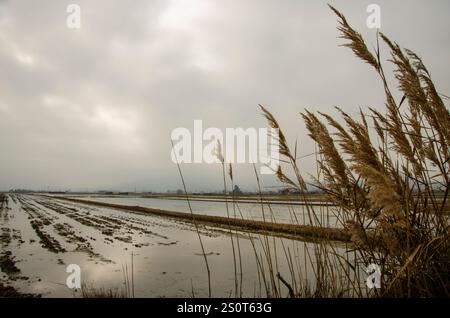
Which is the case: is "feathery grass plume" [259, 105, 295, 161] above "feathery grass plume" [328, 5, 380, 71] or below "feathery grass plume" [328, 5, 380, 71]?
below

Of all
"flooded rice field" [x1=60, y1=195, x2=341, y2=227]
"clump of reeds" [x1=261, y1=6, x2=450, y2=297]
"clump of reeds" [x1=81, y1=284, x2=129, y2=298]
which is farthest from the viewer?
"clump of reeds" [x1=81, y1=284, x2=129, y2=298]

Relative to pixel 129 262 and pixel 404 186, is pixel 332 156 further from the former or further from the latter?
pixel 129 262

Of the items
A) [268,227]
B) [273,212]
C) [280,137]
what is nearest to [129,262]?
[268,227]

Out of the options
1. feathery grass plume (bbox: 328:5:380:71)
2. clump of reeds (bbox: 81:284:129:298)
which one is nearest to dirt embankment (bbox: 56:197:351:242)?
feathery grass plume (bbox: 328:5:380:71)

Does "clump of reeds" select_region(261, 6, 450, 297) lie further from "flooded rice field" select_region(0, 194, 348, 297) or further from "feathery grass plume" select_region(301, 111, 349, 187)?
"flooded rice field" select_region(0, 194, 348, 297)

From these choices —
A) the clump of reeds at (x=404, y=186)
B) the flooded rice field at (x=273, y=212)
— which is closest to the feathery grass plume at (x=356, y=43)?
the clump of reeds at (x=404, y=186)

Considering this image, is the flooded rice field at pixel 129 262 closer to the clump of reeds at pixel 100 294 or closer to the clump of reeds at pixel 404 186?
the clump of reeds at pixel 100 294

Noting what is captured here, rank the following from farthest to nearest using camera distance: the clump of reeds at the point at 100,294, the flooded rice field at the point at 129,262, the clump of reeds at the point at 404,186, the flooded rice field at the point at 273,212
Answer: the flooded rice field at the point at 129,262 < the clump of reeds at the point at 100,294 < the flooded rice field at the point at 273,212 < the clump of reeds at the point at 404,186

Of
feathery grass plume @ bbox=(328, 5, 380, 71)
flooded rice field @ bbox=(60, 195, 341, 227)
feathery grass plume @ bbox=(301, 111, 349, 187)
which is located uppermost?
feathery grass plume @ bbox=(328, 5, 380, 71)

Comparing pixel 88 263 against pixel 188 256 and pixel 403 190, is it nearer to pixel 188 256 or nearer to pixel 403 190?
pixel 188 256
